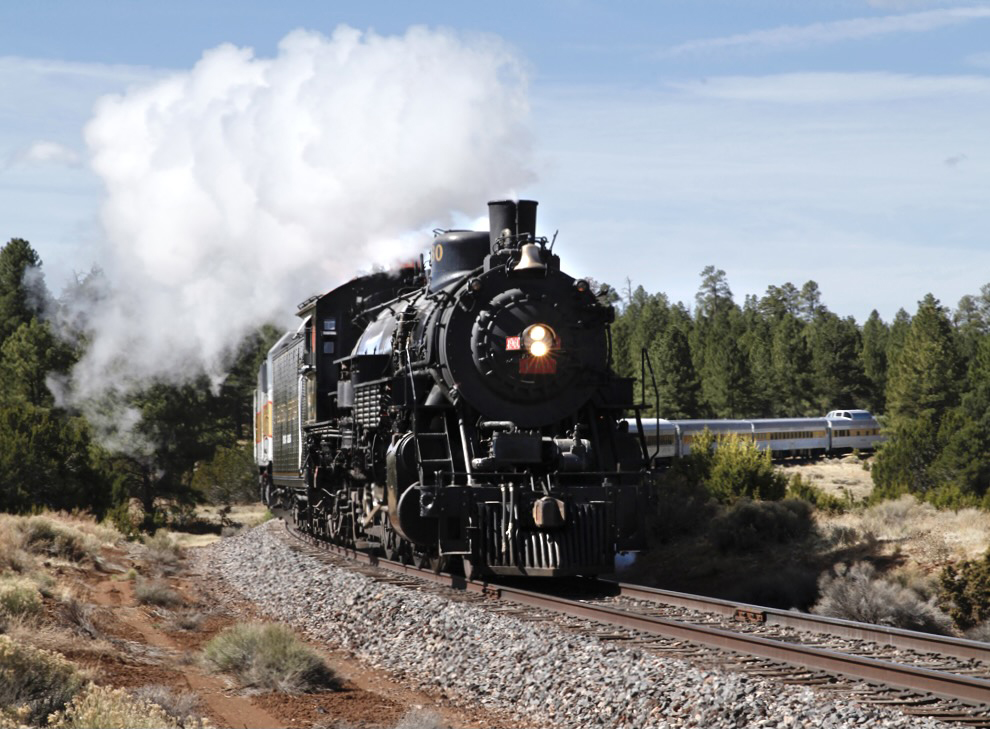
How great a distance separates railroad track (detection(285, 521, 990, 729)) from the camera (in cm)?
759

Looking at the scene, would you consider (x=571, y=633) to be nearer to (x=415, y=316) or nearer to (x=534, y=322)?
(x=534, y=322)

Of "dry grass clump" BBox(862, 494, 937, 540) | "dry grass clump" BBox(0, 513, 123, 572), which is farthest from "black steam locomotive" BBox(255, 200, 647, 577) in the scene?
"dry grass clump" BBox(0, 513, 123, 572)

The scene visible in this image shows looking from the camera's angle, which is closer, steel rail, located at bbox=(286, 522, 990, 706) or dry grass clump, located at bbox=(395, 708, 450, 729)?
steel rail, located at bbox=(286, 522, 990, 706)

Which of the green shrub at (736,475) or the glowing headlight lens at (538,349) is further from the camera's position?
the green shrub at (736,475)

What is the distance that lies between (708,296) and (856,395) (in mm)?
76882

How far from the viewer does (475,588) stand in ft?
43.3

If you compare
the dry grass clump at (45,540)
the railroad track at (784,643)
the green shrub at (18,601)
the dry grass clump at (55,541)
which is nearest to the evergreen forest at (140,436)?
the dry grass clump at (45,540)

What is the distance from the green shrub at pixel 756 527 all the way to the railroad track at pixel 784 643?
19.4 feet

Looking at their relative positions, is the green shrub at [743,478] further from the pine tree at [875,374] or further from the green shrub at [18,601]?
the pine tree at [875,374]

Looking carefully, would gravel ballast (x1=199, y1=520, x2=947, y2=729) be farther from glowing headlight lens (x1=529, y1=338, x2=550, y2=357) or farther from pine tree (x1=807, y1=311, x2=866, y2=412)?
pine tree (x1=807, y1=311, x2=866, y2=412)

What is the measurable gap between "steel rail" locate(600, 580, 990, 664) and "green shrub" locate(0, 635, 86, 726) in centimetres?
594

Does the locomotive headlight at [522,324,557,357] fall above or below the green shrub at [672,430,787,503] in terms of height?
above

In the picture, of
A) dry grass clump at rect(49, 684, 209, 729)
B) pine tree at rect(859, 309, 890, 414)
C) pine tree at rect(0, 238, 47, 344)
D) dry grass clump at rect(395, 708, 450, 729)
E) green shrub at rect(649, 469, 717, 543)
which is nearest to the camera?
dry grass clump at rect(49, 684, 209, 729)

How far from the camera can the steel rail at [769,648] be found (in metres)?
7.56
